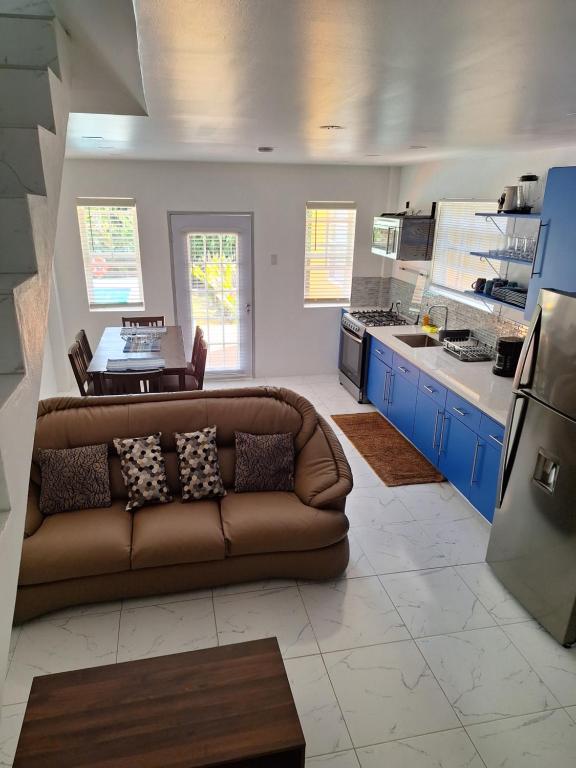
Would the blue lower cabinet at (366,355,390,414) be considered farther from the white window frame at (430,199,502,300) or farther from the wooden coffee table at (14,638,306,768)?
the wooden coffee table at (14,638,306,768)

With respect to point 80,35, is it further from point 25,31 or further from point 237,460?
point 237,460

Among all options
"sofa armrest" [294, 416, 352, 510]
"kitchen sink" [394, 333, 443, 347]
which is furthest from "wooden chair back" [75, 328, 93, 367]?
"kitchen sink" [394, 333, 443, 347]

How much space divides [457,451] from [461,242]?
2145 mm

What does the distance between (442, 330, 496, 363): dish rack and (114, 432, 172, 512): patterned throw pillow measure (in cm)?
272

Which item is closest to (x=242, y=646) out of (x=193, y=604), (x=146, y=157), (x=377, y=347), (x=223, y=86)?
(x=193, y=604)

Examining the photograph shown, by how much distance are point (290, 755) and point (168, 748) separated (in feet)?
1.49

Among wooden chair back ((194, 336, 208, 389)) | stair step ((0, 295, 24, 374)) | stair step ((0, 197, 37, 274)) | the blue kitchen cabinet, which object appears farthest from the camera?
wooden chair back ((194, 336, 208, 389))

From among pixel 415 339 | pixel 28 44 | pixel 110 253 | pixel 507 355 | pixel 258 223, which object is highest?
pixel 28 44

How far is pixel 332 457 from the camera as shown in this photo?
3.33 metres

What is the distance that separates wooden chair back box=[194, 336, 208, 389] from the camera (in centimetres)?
467

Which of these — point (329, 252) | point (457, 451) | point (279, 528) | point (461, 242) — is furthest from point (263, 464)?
point (329, 252)

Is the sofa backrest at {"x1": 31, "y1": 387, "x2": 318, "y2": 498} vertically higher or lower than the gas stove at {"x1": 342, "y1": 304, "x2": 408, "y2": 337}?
lower

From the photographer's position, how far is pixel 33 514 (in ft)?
9.64

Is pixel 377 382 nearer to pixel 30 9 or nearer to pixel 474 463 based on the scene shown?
pixel 474 463
